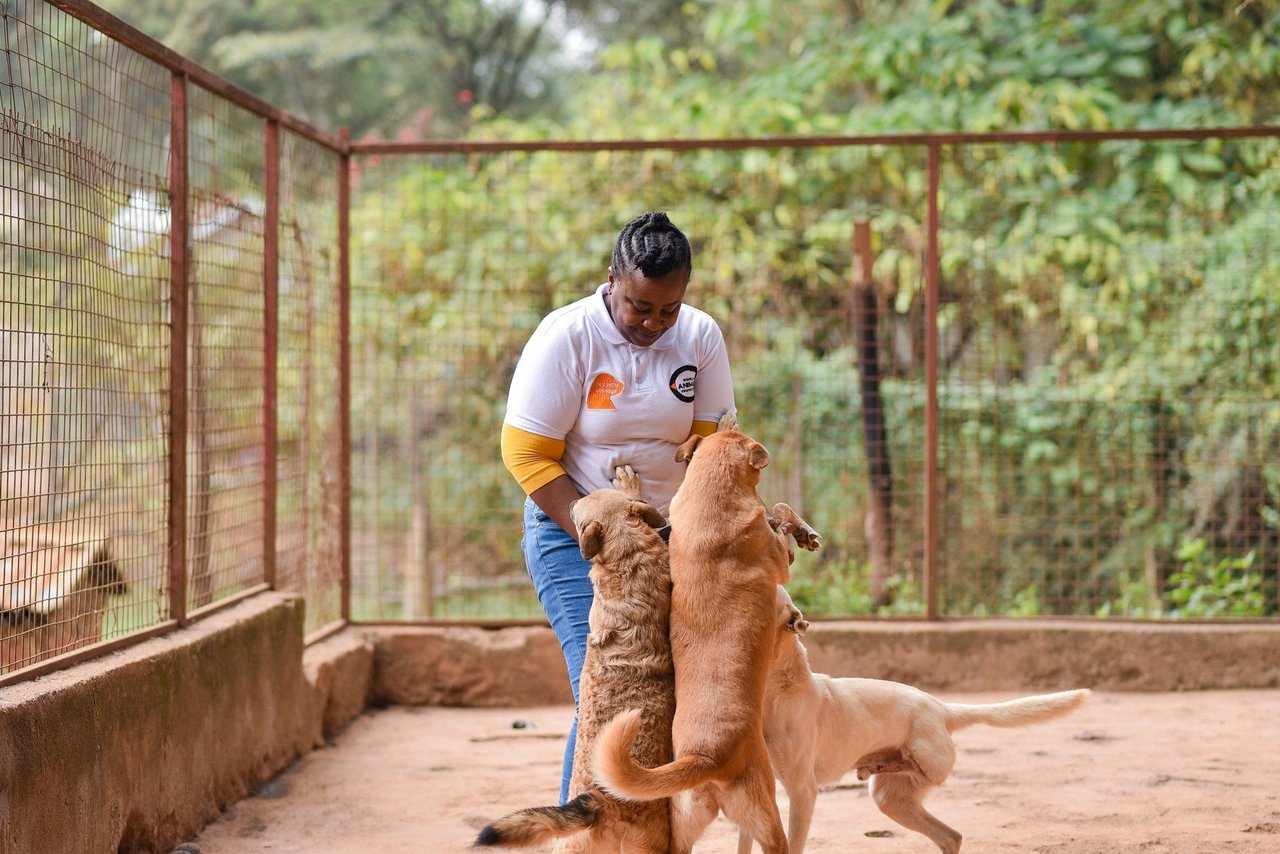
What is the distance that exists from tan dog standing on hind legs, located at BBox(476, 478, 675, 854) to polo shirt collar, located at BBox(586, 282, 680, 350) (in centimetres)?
47

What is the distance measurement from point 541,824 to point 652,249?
1.59 m

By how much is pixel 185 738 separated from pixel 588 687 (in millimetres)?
2135

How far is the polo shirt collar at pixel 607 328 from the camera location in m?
3.88

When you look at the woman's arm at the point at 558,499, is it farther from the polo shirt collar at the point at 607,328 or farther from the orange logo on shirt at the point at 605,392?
the polo shirt collar at the point at 607,328

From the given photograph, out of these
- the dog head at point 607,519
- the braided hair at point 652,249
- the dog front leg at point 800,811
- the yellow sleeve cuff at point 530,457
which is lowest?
the dog front leg at point 800,811

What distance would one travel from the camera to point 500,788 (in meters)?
5.77

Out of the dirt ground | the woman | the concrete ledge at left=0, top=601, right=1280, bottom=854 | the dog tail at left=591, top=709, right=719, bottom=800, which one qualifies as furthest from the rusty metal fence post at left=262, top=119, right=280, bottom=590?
the dog tail at left=591, top=709, right=719, bottom=800

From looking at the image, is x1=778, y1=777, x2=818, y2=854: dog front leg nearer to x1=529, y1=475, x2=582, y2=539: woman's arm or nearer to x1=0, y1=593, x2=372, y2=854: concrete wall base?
x1=529, y1=475, x2=582, y2=539: woman's arm

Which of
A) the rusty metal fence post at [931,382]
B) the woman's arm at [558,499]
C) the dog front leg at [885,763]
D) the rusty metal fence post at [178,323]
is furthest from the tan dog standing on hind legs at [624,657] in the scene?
the rusty metal fence post at [931,382]

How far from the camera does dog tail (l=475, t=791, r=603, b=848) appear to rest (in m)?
3.11

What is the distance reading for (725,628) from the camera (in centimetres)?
354

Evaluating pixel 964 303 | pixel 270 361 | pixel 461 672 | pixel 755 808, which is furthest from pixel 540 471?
pixel 964 303

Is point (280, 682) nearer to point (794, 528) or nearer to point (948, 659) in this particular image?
point (794, 528)

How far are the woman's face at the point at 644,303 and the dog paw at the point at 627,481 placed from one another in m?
0.38
